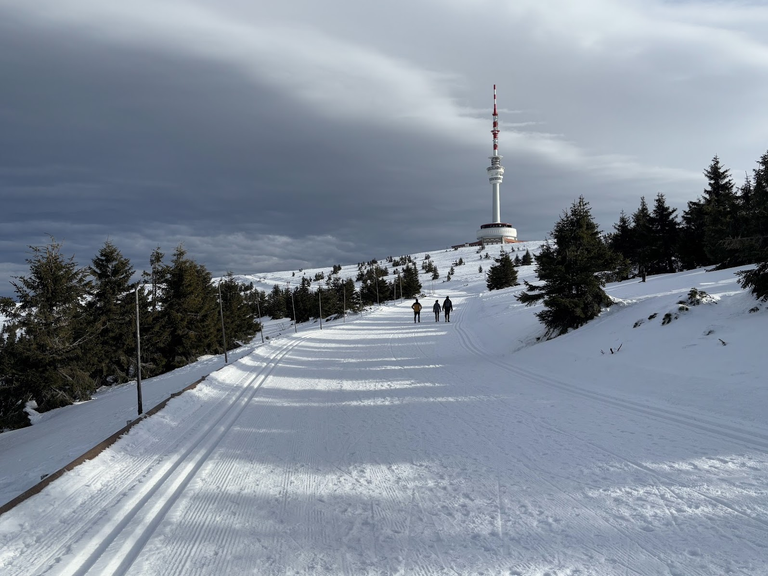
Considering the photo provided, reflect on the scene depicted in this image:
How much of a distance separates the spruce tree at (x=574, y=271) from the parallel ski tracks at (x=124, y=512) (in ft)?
43.6

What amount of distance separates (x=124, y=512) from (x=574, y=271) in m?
15.8

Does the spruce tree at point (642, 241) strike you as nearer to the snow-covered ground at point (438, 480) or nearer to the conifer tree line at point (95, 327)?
the snow-covered ground at point (438, 480)

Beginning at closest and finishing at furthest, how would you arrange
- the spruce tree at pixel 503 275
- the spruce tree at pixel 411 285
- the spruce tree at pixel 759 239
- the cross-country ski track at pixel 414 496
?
the cross-country ski track at pixel 414 496 < the spruce tree at pixel 759 239 < the spruce tree at pixel 503 275 < the spruce tree at pixel 411 285

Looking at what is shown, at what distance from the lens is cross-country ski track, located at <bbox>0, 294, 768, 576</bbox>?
11.3 feet

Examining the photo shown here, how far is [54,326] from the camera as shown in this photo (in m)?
20.6

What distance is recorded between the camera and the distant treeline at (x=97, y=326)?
774 inches

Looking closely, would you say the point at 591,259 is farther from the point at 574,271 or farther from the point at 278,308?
the point at 278,308

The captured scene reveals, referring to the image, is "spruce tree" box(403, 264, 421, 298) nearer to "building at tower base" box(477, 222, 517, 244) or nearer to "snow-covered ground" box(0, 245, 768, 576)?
"snow-covered ground" box(0, 245, 768, 576)

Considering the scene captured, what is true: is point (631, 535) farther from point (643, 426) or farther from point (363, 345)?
point (363, 345)

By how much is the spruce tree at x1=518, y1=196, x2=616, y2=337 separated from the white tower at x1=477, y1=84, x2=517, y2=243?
15374cm

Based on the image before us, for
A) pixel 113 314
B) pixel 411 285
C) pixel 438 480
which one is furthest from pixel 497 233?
pixel 438 480

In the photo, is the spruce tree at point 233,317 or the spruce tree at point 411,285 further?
the spruce tree at point 411,285

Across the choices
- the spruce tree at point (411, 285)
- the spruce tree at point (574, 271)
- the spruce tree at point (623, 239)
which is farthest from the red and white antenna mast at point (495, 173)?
the spruce tree at point (574, 271)

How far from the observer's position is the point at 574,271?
16375 mm
